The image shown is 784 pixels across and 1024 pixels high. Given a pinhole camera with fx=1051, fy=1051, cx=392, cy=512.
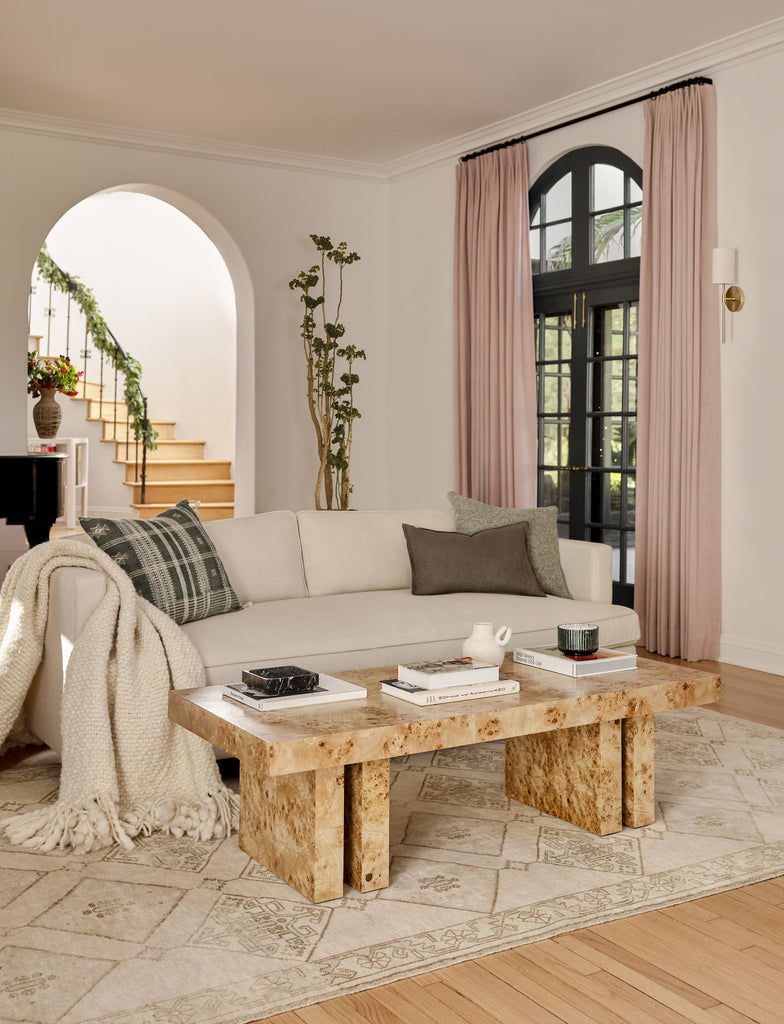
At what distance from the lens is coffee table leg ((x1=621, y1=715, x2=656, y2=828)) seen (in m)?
2.88

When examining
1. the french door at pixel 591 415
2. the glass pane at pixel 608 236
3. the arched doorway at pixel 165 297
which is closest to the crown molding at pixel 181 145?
the french door at pixel 591 415

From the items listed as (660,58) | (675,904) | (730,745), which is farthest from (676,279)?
(675,904)

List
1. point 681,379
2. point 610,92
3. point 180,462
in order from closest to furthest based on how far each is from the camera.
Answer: point 681,379
point 610,92
point 180,462

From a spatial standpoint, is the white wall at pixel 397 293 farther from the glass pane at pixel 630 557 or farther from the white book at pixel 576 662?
the white book at pixel 576 662

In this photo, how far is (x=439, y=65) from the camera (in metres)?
5.35

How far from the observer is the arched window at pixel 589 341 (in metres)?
5.82

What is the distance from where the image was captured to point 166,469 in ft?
31.2

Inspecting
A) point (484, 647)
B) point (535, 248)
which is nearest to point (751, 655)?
point (484, 647)

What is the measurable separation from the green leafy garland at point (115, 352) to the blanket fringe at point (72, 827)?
6647mm

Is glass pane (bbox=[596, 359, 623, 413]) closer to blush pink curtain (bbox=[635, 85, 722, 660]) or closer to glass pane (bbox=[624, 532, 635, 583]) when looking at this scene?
blush pink curtain (bbox=[635, 85, 722, 660])

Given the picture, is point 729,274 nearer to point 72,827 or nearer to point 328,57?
point 328,57

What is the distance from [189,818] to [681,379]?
3.41 m

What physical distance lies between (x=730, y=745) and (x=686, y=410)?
1998mm

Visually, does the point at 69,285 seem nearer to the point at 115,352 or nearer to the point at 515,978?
the point at 115,352
